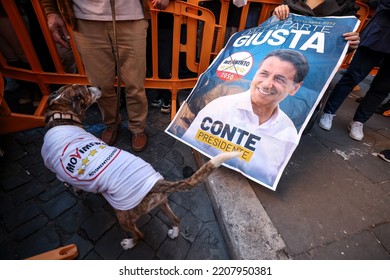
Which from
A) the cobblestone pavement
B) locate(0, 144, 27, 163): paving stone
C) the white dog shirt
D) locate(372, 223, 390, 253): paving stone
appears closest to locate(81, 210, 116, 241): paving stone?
the cobblestone pavement

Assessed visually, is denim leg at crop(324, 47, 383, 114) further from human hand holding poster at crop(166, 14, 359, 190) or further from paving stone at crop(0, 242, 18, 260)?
paving stone at crop(0, 242, 18, 260)

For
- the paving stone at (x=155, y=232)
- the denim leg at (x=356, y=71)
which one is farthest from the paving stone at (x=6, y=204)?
the denim leg at (x=356, y=71)

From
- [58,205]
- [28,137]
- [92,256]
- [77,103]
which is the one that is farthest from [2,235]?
[28,137]

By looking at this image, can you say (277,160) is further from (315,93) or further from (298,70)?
(298,70)

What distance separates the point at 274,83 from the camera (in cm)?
196

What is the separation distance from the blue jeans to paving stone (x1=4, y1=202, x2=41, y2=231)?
4020mm

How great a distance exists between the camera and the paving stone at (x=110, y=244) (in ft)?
5.72

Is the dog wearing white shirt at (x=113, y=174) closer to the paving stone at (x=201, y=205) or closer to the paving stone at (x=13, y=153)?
the paving stone at (x=201, y=205)

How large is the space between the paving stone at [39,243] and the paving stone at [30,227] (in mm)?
51

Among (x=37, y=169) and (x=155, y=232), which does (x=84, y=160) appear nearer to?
(x=155, y=232)

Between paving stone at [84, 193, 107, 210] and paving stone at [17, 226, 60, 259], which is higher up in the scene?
paving stone at [84, 193, 107, 210]

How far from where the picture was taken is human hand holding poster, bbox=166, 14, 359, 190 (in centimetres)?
189
